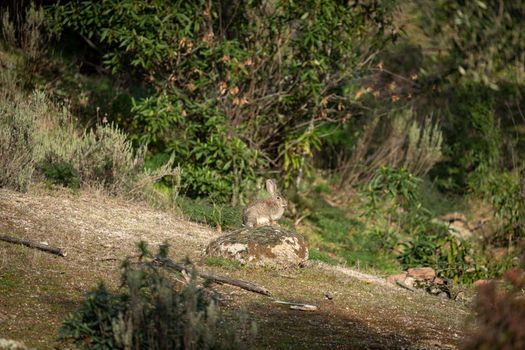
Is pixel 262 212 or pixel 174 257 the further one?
pixel 262 212

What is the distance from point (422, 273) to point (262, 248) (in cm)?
294

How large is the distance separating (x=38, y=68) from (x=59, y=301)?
936cm

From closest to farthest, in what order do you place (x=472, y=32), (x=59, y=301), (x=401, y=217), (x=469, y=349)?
(x=469, y=349), (x=59, y=301), (x=472, y=32), (x=401, y=217)

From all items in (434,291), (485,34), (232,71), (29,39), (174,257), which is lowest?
(434,291)

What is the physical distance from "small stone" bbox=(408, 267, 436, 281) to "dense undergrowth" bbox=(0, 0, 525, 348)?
216 millimetres

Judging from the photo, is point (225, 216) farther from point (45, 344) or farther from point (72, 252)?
point (45, 344)

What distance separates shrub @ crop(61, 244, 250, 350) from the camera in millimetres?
5070

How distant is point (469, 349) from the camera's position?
4191 millimetres

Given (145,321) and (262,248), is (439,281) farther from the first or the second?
(145,321)

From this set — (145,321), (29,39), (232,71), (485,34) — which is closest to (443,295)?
(485,34)

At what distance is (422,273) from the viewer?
11.0 meters

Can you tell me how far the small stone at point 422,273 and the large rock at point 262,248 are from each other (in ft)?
6.71

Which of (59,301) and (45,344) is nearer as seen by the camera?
(45,344)

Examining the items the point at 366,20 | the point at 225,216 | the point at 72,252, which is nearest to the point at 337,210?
the point at 366,20
